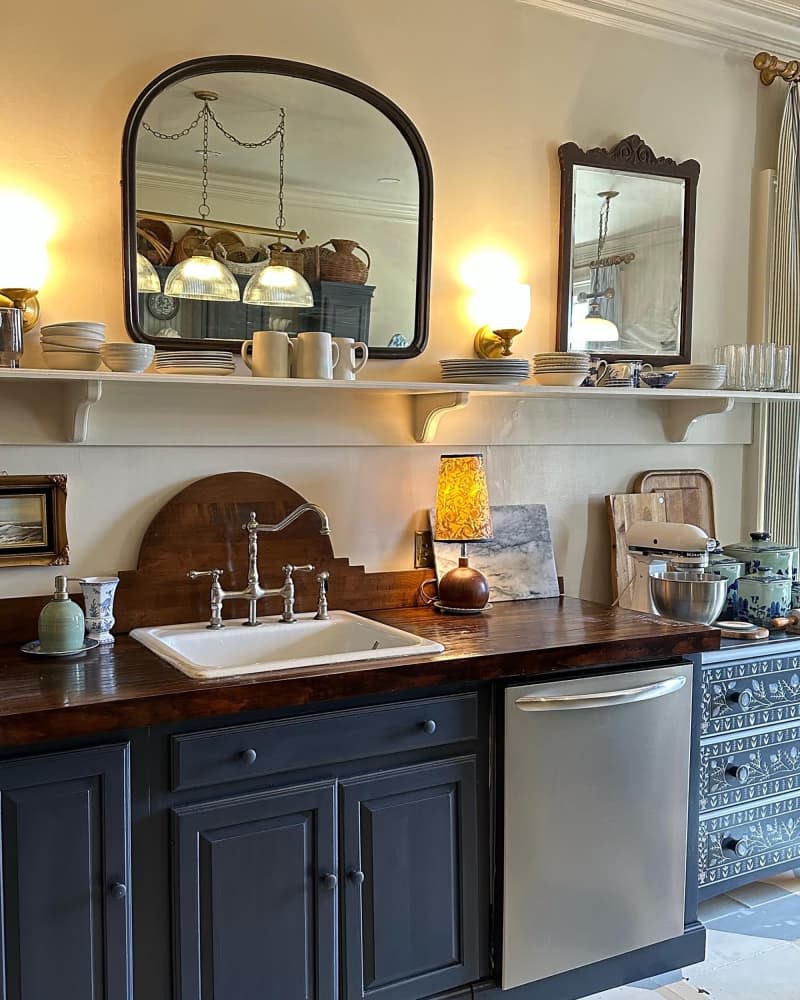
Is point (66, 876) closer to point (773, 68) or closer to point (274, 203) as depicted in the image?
point (274, 203)

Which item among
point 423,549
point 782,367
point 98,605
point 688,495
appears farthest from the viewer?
point 688,495

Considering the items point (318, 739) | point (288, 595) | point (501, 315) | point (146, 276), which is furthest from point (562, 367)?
point (318, 739)

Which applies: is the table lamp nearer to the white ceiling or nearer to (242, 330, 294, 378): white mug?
(242, 330, 294, 378): white mug

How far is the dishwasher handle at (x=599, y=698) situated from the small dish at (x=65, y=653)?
0.98 meters

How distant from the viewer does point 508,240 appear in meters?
2.89

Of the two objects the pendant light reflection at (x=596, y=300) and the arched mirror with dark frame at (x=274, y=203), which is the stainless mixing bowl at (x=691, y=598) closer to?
the pendant light reflection at (x=596, y=300)

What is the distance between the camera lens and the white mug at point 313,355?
7.76 feet

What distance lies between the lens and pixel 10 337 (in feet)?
6.84

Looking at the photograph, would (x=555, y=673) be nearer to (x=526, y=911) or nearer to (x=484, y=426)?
(x=526, y=911)

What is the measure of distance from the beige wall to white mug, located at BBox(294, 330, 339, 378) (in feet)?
0.93

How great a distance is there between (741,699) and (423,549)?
987 mm

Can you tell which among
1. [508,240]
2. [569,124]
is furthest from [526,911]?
[569,124]

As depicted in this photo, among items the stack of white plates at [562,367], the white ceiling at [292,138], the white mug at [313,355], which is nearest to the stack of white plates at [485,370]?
the stack of white plates at [562,367]

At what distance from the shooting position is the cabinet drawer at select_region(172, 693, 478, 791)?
6.16 ft
